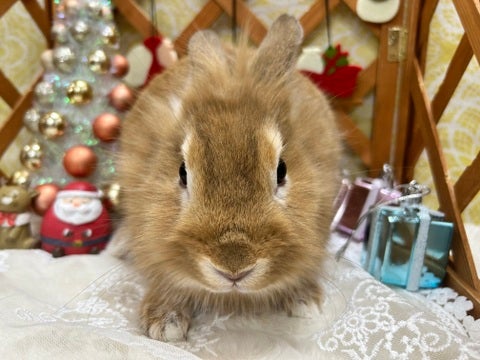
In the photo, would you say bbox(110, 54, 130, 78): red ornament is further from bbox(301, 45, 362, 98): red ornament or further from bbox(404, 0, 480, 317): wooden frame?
bbox(404, 0, 480, 317): wooden frame

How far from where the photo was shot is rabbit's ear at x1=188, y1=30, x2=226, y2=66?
3.03 feet

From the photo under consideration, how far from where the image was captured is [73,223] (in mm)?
1244

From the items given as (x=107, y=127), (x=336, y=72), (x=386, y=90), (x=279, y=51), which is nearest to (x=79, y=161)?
(x=107, y=127)

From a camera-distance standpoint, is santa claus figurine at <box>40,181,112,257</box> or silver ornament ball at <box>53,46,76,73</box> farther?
silver ornament ball at <box>53,46,76,73</box>

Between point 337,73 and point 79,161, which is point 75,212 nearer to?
point 79,161

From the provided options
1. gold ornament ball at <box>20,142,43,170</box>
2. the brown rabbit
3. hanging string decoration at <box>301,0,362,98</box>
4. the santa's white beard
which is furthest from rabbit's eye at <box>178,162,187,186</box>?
hanging string decoration at <box>301,0,362,98</box>

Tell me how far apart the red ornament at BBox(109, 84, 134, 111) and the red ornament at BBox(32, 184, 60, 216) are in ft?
1.05

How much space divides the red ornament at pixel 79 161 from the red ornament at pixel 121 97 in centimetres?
17

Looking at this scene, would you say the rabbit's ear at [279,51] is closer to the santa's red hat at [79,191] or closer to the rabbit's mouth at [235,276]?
the rabbit's mouth at [235,276]

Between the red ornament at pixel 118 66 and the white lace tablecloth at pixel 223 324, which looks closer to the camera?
the white lace tablecloth at pixel 223 324

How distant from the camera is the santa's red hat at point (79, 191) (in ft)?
4.10

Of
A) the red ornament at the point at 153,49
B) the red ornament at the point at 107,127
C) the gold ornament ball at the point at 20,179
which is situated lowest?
the gold ornament ball at the point at 20,179

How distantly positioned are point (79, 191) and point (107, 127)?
0.24 metres

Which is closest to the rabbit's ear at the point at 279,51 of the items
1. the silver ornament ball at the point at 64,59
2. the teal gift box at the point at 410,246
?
the teal gift box at the point at 410,246
